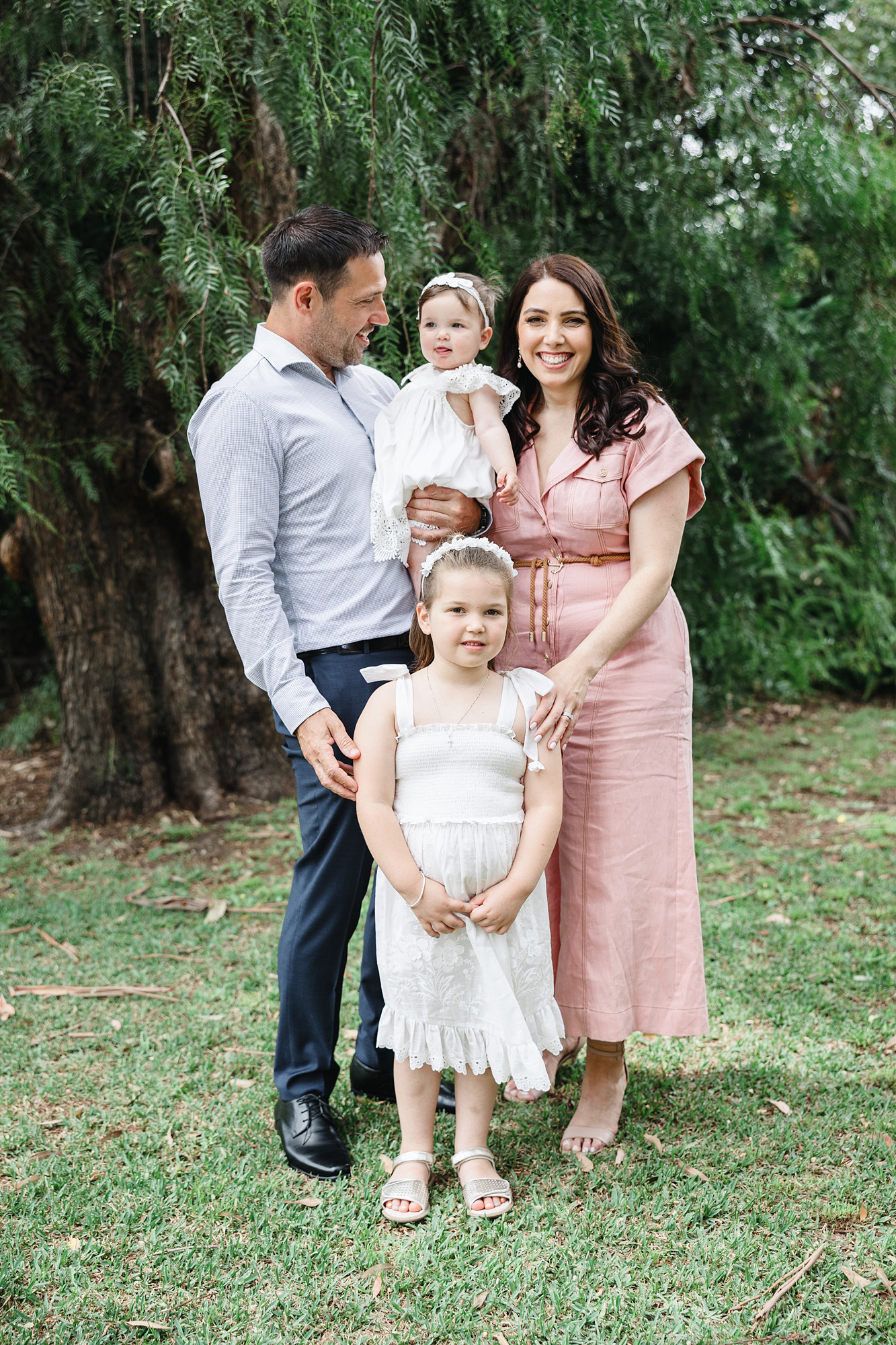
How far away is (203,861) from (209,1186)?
2570 mm

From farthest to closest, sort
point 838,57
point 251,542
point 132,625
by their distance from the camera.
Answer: point 132,625 → point 838,57 → point 251,542

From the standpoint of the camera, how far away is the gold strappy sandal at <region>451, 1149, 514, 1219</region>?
227cm

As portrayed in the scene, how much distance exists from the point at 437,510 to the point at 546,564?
0.29 m

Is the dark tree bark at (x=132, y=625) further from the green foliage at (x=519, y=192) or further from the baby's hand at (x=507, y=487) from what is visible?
the baby's hand at (x=507, y=487)

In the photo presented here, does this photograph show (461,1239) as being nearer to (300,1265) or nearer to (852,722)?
(300,1265)

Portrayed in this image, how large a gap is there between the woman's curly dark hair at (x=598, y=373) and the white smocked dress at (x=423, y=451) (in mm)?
157

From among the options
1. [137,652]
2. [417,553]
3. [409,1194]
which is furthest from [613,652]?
[137,652]

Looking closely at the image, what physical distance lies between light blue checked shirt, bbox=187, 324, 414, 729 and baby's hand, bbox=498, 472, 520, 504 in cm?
29

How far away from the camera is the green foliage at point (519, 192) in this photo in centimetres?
300

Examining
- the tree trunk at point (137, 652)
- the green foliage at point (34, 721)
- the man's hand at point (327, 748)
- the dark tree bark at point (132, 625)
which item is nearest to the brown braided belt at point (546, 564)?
the man's hand at point (327, 748)

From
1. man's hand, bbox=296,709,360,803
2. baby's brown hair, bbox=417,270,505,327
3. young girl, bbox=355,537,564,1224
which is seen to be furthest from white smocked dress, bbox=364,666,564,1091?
baby's brown hair, bbox=417,270,505,327

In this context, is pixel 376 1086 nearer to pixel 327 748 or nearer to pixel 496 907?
pixel 496 907

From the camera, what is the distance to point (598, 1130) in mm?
2570

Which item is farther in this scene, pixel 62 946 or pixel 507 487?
pixel 62 946
